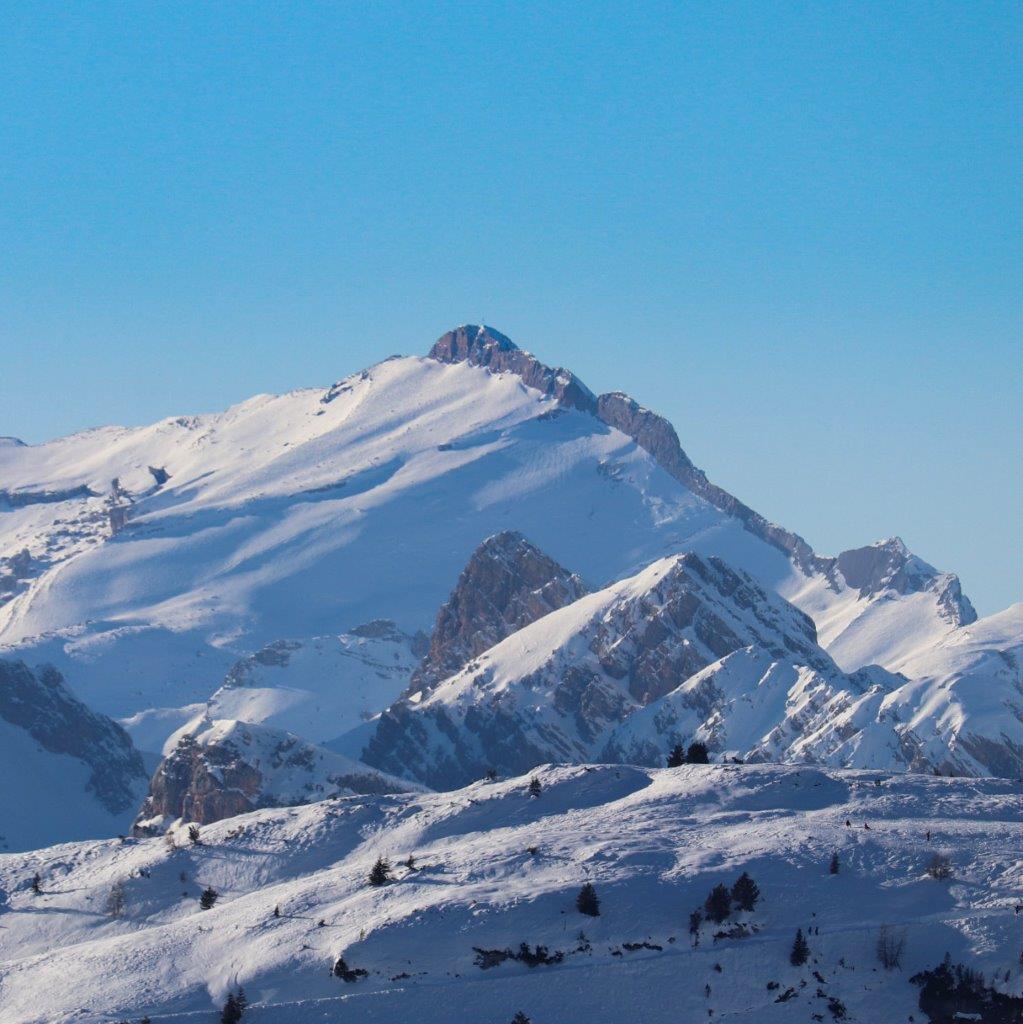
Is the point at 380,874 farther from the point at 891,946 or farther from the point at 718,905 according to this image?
the point at 891,946

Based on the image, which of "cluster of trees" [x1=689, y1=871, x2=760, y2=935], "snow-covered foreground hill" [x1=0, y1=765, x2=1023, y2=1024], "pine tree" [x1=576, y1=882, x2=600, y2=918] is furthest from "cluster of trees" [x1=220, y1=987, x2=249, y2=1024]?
"cluster of trees" [x1=689, y1=871, x2=760, y2=935]

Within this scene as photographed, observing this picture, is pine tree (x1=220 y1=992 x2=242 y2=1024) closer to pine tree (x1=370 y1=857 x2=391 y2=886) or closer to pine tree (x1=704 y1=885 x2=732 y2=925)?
pine tree (x1=370 y1=857 x2=391 y2=886)

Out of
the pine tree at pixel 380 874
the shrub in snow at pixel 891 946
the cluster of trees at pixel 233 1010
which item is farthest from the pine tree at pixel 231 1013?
the shrub in snow at pixel 891 946

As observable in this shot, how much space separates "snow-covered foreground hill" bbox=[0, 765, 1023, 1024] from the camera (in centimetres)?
10294

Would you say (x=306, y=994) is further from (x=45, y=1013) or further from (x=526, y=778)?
(x=526, y=778)

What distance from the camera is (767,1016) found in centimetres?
9981

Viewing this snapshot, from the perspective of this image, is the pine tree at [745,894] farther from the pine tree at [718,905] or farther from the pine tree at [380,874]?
the pine tree at [380,874]

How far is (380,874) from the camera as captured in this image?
119375mm

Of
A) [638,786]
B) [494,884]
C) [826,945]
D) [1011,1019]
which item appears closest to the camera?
[1011,1019]

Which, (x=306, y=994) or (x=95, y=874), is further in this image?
(x=95, y=874)

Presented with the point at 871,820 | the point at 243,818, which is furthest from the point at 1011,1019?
the point at 243,818

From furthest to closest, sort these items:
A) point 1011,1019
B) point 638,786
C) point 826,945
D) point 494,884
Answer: point 638,786, point 494,884, point 826,945, point 1011,1019

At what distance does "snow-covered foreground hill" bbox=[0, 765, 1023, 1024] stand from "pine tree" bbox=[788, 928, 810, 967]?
15.2 inches

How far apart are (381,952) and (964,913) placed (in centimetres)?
2761
